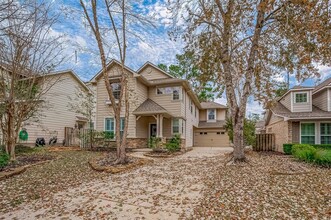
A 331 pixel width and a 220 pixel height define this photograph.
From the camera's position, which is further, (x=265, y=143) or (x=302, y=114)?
(x=265, y=143)

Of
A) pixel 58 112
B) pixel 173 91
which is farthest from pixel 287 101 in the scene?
pixel 58 112

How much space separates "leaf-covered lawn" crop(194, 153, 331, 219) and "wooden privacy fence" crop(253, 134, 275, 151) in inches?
355

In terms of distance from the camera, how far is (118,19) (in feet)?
33.6

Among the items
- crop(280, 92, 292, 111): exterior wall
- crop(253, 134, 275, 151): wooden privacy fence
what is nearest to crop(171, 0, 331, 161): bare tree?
crop(280, 92, 292, 111): exterior wall

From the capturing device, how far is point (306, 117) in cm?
1384

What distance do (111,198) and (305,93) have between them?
51.7ft

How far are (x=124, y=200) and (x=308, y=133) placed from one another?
14341 mm

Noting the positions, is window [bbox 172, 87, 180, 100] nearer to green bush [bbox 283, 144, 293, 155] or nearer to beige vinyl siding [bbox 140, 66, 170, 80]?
beige vinyl siding [bbox 140, 66, 170, 80]

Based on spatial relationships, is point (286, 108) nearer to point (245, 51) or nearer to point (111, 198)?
point (245, 51)

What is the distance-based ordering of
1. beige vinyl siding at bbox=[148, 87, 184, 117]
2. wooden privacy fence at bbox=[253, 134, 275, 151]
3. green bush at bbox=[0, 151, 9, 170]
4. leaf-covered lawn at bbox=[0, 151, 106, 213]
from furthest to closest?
1. wooden privacy fence at bbox=[253, 134, 275, 151]
2. beige vinyl siding at bbox=[148, 87, 184, 117]
3. green bush at bbox=[0, 151, 9, 170]
4. leaf-covered lawn at bbox=[0, 151, 106, 213]

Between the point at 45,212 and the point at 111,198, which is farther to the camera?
the point at 111,198

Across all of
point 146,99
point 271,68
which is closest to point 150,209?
point 271,68

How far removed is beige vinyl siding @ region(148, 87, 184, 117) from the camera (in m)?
16.0

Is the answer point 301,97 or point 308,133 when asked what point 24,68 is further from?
point 301,97
